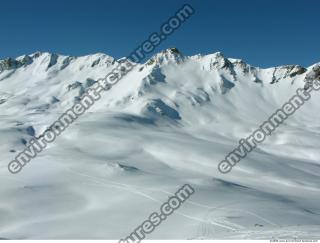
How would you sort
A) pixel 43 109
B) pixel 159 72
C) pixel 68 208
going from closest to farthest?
pixel 68 208, pixel 43 109, pixel 159 72

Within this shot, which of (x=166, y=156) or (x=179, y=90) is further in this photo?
(x=179, y=90)

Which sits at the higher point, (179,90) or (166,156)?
(179,90)

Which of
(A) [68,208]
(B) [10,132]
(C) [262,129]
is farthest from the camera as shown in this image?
(C) [262,129]

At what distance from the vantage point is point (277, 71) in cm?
17975

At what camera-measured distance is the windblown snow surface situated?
3597 cm

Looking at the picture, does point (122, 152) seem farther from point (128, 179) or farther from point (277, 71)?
point (277, 71)

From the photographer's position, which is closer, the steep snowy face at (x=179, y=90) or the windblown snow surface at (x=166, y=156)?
the windblown snow surface at (x=166, y=156)

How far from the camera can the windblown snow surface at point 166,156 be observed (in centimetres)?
3597

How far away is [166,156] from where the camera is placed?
3145 inches

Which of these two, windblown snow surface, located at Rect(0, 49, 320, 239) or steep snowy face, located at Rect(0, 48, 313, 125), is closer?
windblown snow surface, located at Rect(0, 49, 320, 239)

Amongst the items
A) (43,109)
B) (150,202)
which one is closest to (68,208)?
(150,202)

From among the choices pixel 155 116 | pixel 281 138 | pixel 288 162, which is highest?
pixel 155 116

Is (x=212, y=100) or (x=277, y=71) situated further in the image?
(x=277, y=71)

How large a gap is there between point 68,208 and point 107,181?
39.5 feet
